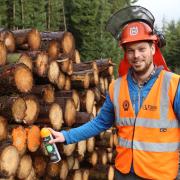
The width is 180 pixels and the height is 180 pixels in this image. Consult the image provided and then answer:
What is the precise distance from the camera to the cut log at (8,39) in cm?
575

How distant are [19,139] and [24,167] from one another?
0.34 m

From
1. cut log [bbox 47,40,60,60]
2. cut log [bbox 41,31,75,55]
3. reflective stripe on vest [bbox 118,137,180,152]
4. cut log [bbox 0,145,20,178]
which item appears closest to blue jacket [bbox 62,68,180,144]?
reflective stripe on vest [bbox 118,137,180,152]

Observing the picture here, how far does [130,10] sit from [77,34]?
2616cm

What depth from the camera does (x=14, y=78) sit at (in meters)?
4.88

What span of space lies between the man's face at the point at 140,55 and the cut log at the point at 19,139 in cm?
185

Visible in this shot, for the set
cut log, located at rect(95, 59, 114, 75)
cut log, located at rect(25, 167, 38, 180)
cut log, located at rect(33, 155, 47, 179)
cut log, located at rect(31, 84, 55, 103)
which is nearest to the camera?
cut log, located at rect(25, 167, 38, 180)

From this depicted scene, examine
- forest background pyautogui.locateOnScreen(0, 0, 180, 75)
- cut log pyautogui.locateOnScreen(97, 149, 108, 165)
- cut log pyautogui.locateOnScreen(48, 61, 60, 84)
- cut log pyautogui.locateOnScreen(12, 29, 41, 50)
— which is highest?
forest background pyautogui.locateOnScreen(0, 0, 180, 75)

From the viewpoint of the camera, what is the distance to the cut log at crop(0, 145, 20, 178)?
4.51 meters

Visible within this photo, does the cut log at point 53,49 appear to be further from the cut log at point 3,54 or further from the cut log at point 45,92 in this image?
the cut log at point 3,54

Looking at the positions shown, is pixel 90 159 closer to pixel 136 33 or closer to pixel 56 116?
pixel 56 116

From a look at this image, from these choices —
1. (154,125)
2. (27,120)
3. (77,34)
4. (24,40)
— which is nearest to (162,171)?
(154,125)

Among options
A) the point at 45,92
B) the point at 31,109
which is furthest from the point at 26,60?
the point at 31,109

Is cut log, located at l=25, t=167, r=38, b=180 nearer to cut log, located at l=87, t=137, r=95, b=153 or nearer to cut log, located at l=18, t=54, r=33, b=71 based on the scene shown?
cut log, located at l=18, t=54, r=33, b=71

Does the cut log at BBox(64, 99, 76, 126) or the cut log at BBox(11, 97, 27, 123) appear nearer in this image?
the cut log at BBox(11, 97, 27, 123)
